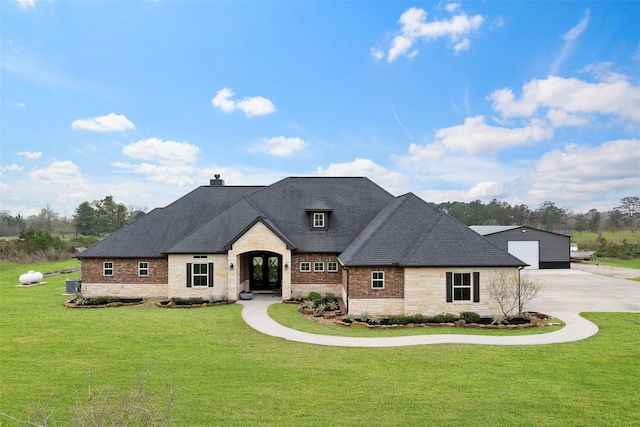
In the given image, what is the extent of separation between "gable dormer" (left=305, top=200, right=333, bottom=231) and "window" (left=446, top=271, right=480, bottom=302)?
9.02 meters

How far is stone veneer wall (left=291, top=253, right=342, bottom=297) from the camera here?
73.4 ft

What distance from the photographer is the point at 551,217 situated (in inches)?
3255

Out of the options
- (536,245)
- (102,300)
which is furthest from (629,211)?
(102,300)

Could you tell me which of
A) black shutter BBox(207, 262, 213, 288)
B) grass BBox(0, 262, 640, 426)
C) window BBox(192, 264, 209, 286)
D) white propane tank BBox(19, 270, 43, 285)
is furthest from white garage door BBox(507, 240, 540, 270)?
white propane tank BBox(19, 270, 43, 285)

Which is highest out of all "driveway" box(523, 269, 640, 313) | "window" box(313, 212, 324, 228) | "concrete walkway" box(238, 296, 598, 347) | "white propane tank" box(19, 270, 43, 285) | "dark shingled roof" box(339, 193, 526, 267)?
"window" box(313, 212, 324, 228)

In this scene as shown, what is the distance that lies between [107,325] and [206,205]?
11842mm

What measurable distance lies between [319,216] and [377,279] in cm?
741

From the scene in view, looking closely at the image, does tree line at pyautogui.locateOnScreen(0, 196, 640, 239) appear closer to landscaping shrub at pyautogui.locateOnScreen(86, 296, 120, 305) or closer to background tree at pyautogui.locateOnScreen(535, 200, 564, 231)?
background tree at pyautogui.locateOnScreen(535, 200, 564, 231)

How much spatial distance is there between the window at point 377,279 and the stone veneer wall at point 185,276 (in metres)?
9.17

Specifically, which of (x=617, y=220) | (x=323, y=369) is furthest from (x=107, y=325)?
(x=617, y=220)

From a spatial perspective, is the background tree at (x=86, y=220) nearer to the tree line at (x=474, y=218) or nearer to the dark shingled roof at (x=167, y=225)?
the tree line at (x=474, y=218)

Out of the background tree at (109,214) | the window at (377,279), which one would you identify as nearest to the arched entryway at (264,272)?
the window at (377,279)

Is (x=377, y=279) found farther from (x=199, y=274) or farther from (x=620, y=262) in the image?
(x=620, y=262)

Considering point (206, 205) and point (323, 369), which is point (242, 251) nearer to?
point (206, 205)
